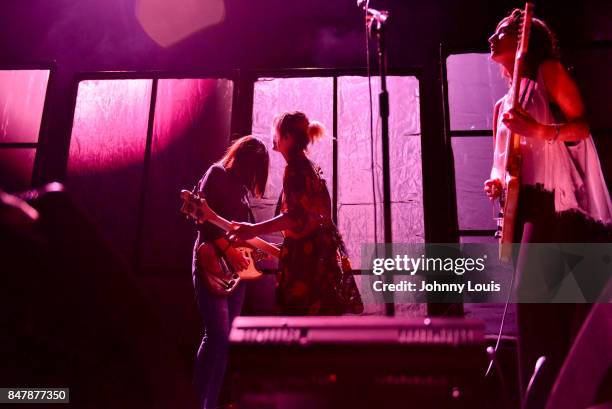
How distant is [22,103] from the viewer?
13.5 ft

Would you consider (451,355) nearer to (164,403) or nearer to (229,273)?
(164,403)

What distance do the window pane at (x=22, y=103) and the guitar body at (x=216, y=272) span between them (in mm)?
2294

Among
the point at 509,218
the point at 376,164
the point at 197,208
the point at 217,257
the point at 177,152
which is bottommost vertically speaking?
the point at 509,218

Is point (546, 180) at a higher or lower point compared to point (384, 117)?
lower

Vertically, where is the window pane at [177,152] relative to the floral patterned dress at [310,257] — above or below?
above

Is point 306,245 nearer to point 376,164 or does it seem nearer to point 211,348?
point 211,348

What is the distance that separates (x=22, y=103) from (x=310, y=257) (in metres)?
3.15

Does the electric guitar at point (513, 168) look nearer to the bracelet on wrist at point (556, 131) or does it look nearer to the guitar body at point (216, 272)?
the bracelet on wrist at point (556, 131)

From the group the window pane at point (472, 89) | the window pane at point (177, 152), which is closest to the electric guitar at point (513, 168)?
the window pane at point (472, 89)

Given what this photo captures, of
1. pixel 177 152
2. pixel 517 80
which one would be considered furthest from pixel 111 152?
pixel 517 80

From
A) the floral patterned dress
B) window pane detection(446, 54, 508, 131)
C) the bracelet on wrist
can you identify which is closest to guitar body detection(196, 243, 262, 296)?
the floral patterned dress

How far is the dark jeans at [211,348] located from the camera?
7.91 ft

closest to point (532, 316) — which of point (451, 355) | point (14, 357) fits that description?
point (451, 355)

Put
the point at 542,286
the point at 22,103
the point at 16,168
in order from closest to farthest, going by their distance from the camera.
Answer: the point at 542,286, the point at 16,168, the point at 22,103
